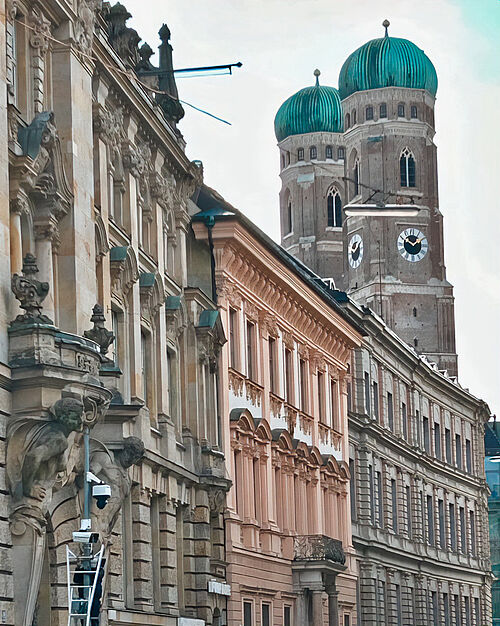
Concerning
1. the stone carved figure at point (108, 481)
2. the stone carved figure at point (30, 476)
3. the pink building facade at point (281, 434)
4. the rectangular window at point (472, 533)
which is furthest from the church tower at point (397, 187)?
the stone carved figure at point (30, 476)

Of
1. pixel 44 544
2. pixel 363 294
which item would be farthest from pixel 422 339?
pixel 44 544

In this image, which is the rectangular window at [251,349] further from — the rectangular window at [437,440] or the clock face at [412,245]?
the clock face at [412,245]

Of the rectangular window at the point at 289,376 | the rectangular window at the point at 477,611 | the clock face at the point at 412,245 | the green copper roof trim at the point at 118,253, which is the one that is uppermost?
the clock face at the point at 412,245

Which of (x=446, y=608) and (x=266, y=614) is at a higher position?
(x=446, y=608)

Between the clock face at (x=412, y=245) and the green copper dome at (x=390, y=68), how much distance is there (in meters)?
11.4

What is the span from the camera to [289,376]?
57.0 m

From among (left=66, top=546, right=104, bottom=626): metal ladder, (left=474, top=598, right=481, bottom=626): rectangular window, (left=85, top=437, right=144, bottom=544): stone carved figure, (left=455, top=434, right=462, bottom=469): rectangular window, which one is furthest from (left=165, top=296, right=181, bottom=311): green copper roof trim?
(left=474, top=598, right=481, bottom=626): rectangular window

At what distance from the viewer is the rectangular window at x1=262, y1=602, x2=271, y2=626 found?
5188 cm

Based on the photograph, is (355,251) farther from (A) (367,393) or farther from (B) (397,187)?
(A) (367,393)

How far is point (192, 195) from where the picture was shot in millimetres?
47844

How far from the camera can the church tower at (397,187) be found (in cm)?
13975

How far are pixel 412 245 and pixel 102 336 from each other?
370 ft

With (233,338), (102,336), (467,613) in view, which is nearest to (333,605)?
(233,338)

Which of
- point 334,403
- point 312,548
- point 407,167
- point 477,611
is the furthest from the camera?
point 407,167
